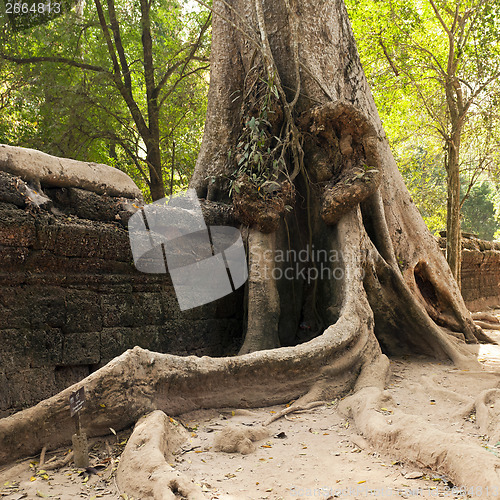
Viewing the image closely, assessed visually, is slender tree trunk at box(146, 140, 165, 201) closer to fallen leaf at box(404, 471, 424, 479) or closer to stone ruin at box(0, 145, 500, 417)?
stone ruin at box(0, 145, 500, 417)

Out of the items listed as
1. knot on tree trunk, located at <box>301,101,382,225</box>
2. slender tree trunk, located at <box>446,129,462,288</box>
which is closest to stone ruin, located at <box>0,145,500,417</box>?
knot on tree trunk, located at <box>301,101,382,225</box>

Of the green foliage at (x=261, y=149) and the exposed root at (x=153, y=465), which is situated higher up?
the green foliage at (x=261, y=149)

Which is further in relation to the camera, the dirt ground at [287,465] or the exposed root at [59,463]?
the exposed root at [59,463]

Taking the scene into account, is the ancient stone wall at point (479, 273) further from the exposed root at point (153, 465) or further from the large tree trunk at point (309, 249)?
the exposed root at point (153, 465)

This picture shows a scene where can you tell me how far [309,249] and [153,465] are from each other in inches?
115

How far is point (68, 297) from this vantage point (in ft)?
11.1

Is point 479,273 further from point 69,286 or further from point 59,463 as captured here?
point 59,463

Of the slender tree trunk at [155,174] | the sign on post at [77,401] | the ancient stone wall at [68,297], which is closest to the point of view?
the sign on post at [77,401]

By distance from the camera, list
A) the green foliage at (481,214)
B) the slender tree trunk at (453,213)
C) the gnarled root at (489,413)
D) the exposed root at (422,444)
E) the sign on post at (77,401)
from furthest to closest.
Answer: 1. the green foliage at (481,214)
2. the slender tree trunk at (453,213)
3. the gnarled root at (489,413)
4. the sign on post at (77,401)
5. the exposed root at (422,444)

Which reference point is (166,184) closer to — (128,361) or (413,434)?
(128,361)

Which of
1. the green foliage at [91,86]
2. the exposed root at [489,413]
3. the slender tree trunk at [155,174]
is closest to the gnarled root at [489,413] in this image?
the exposed root at [489,413]

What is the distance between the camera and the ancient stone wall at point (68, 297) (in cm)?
309

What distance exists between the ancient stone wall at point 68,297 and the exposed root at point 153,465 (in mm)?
1088

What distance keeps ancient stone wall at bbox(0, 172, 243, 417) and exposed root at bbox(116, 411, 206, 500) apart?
1.09 m
